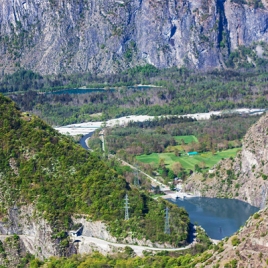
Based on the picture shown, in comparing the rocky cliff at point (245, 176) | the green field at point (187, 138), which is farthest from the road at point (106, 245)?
the green field at point (187, 138)

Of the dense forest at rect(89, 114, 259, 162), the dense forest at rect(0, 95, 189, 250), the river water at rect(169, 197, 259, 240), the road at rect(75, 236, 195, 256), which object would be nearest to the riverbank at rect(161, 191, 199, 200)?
the river water at rect(169, 197, 259, 240)

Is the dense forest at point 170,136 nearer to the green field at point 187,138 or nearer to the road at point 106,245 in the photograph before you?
the green field at point 187,138

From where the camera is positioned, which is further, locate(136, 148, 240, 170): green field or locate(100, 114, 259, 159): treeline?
locate(100, 114, 259, 159): treeline

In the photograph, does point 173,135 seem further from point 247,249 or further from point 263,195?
point 247,249

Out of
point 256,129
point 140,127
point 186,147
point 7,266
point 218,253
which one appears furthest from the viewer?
point 140,127

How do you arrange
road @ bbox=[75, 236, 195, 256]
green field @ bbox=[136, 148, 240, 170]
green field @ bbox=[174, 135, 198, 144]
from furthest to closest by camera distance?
green field @ bbox=[174, 135, 198, 144], green field @ bbox=[136, 148, 240, 170], road @ bbox=[75, 236, 195, 256]

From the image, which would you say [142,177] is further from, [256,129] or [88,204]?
[88,204]

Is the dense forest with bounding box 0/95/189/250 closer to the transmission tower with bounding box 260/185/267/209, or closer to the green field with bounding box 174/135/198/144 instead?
the transmission tower with bounding box 260/185/267/209

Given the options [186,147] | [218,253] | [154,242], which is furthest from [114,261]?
[186,147]
